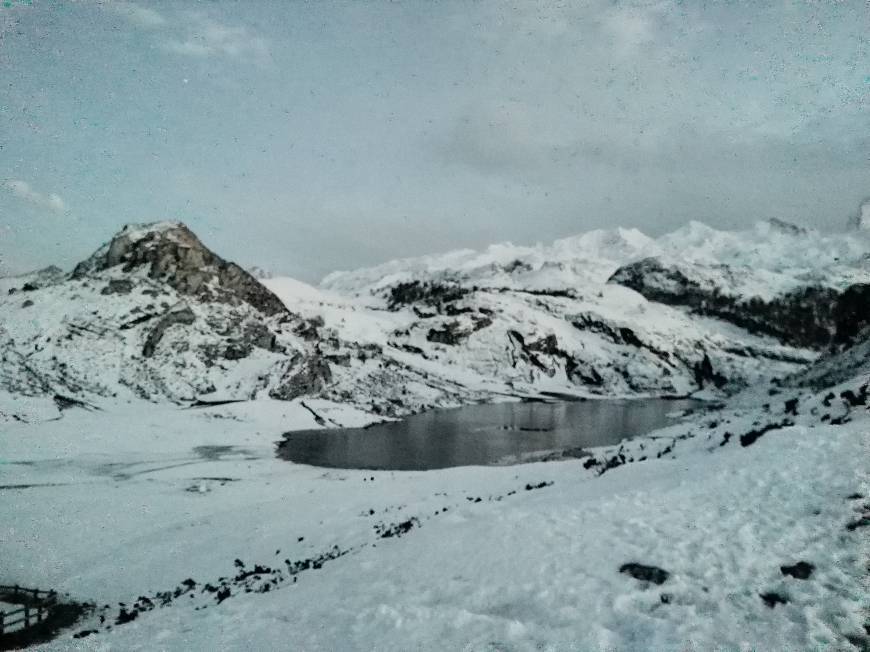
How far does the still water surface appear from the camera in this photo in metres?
53.9

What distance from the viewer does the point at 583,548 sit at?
1225 centimetres

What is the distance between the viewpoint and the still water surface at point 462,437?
53.9 metres

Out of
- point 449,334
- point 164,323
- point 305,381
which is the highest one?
point 449,334

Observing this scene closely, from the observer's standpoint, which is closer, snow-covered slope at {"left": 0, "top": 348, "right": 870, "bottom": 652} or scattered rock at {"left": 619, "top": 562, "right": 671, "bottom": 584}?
snow-covered slope at {"left": 0, "top": 348, "right": 870, "bottom": 652}

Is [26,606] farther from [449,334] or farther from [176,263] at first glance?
[449,334]

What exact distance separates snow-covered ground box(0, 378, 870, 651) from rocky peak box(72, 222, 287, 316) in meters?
66.5

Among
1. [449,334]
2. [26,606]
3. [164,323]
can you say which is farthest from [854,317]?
[164,323]

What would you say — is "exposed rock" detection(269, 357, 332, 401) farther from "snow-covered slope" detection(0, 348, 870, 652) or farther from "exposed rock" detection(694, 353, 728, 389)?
"exposed rock" detection(694, 353, 728, 389)

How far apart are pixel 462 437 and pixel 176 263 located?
208 feet

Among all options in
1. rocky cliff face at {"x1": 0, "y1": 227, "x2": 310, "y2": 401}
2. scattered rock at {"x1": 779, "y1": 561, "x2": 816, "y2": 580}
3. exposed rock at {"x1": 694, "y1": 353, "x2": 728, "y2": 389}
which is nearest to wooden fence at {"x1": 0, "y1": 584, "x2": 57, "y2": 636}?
scattered rock at {"x1": 779, "y1": 561, "x2": 816, "y2": 580}

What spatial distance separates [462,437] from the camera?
6944 cm

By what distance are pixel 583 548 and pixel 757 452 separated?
32.6 ft

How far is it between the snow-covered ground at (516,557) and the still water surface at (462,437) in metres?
20.6

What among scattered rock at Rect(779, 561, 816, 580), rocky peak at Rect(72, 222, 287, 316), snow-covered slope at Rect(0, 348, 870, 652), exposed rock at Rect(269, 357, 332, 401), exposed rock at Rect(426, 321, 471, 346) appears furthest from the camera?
exposed rock at Rect(426, 321, 471, 346)
